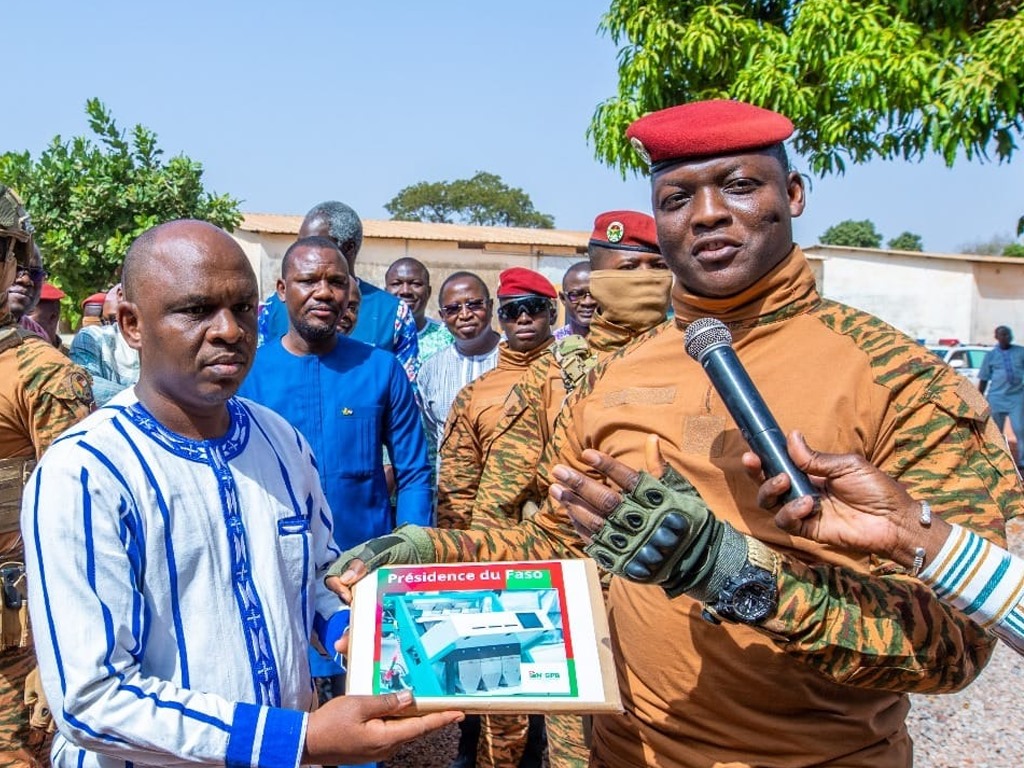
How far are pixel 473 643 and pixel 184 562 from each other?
637 mm

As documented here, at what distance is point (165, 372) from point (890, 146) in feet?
31.0

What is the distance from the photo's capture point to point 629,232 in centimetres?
404

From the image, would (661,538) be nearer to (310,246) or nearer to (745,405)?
(745,405)

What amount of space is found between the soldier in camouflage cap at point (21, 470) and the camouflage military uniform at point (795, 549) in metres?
1.58

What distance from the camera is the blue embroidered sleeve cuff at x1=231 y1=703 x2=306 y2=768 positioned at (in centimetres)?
183

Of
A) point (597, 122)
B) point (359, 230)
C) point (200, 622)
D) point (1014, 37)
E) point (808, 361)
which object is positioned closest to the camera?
point (200, 622)

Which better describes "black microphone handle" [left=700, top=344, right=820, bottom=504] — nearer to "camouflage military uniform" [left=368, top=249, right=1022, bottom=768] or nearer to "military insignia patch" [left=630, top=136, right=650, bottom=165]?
"camouflage military uniform" [left=368, top=249, right=1022, bottom=768]

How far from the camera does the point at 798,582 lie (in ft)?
5.82

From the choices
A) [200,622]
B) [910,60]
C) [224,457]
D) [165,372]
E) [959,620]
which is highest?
[910,60]

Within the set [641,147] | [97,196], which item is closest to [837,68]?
[641,147]

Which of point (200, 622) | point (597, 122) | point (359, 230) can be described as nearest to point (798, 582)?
point (200, 622)

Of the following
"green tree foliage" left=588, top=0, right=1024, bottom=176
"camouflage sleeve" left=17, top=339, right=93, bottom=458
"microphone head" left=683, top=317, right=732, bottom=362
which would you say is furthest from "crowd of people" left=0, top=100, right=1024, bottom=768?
"green tree foliage" left=588, top=0, right=1024, bottom=176

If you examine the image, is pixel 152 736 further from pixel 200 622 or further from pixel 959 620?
pixel 959 620

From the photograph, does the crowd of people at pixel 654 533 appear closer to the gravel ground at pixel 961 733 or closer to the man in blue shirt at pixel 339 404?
the man in blue shirt at pixel 339 404
